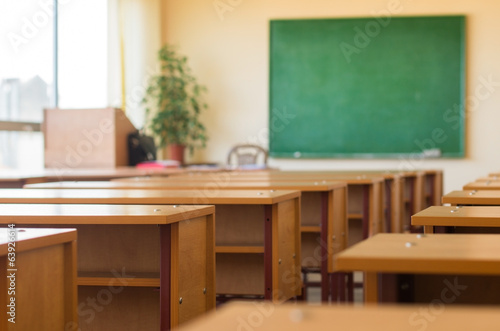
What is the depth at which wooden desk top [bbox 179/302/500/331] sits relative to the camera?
0.77 meters

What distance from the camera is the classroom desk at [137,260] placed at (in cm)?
204

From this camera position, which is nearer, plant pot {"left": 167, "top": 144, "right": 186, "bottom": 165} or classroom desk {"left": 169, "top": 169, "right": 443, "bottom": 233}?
classroom desk {"left": 169, "top": 169, "right": 443, "bottom": 233}

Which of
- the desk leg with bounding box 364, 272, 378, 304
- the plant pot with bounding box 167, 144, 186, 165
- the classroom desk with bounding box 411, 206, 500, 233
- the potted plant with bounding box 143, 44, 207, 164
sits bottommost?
the desk leg with bounding box 364, 272, 378, 304

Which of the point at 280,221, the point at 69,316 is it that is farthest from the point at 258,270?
the point at 69,316

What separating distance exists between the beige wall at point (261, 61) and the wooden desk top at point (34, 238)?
21.8 ft

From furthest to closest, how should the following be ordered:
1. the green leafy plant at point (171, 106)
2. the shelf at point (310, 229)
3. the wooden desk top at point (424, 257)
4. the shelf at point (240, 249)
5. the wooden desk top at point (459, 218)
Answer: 1. the green leafy plant at point (171, 106)
2. the shelf at point (310, 229)
3. the shelf at point (240, 249)
4. the wooden desk top at point (459, 218)
5. the wooden desk top at point (424, 257)

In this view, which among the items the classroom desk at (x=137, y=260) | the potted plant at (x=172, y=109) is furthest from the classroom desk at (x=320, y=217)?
the potted plant at (x=172, y=109)

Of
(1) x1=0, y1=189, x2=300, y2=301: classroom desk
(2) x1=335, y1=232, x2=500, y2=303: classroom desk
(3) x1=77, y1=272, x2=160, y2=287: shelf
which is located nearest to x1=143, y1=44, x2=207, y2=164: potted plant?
(1) x1=0, y1=189, x2=300, y2=301: classroom desk

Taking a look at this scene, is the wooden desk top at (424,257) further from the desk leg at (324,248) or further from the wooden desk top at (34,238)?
the desk leg at (324,248)

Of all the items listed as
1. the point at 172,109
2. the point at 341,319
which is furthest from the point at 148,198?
the point at 172,109

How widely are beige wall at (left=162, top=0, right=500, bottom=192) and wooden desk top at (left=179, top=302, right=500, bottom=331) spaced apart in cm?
729

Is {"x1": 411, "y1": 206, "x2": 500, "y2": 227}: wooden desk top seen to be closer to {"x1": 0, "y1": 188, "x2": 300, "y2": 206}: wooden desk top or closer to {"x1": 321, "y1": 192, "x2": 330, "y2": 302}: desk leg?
{"x1": 0, "y1": 188, "x2": 300, "y2": 206}: wooden desk top

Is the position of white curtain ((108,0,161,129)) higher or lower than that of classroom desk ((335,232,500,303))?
higher

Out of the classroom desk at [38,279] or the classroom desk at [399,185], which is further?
the classroom desk at [399,185]
